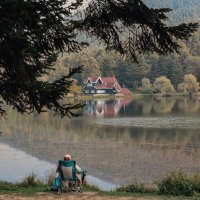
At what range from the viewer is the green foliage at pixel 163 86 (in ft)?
423

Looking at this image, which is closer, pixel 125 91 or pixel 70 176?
pixel 70 176

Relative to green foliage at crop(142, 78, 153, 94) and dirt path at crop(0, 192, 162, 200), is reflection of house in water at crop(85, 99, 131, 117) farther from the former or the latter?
dirt path at crop(0, 192, 162, 200)

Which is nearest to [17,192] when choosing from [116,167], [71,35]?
[71,35]

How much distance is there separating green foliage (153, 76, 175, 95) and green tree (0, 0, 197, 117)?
120 metres

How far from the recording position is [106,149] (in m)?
29.9

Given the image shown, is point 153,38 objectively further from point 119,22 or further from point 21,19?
point 21,19

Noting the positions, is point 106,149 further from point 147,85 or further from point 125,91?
point 125,91

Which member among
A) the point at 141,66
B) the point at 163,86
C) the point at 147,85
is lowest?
the point at 163,86

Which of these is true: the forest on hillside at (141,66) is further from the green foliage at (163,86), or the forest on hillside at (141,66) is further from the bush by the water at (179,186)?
the bush by the water at (179,186)

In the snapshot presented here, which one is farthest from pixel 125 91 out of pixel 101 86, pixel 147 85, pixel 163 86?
pixel 163 86

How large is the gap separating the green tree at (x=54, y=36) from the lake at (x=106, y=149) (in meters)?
10.9

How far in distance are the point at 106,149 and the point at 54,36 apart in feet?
70.2

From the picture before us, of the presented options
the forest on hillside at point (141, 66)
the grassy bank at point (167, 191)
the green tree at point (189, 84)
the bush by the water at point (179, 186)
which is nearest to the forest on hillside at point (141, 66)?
the forest on hillside at point (141, 66)

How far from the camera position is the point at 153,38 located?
9.80 metres
